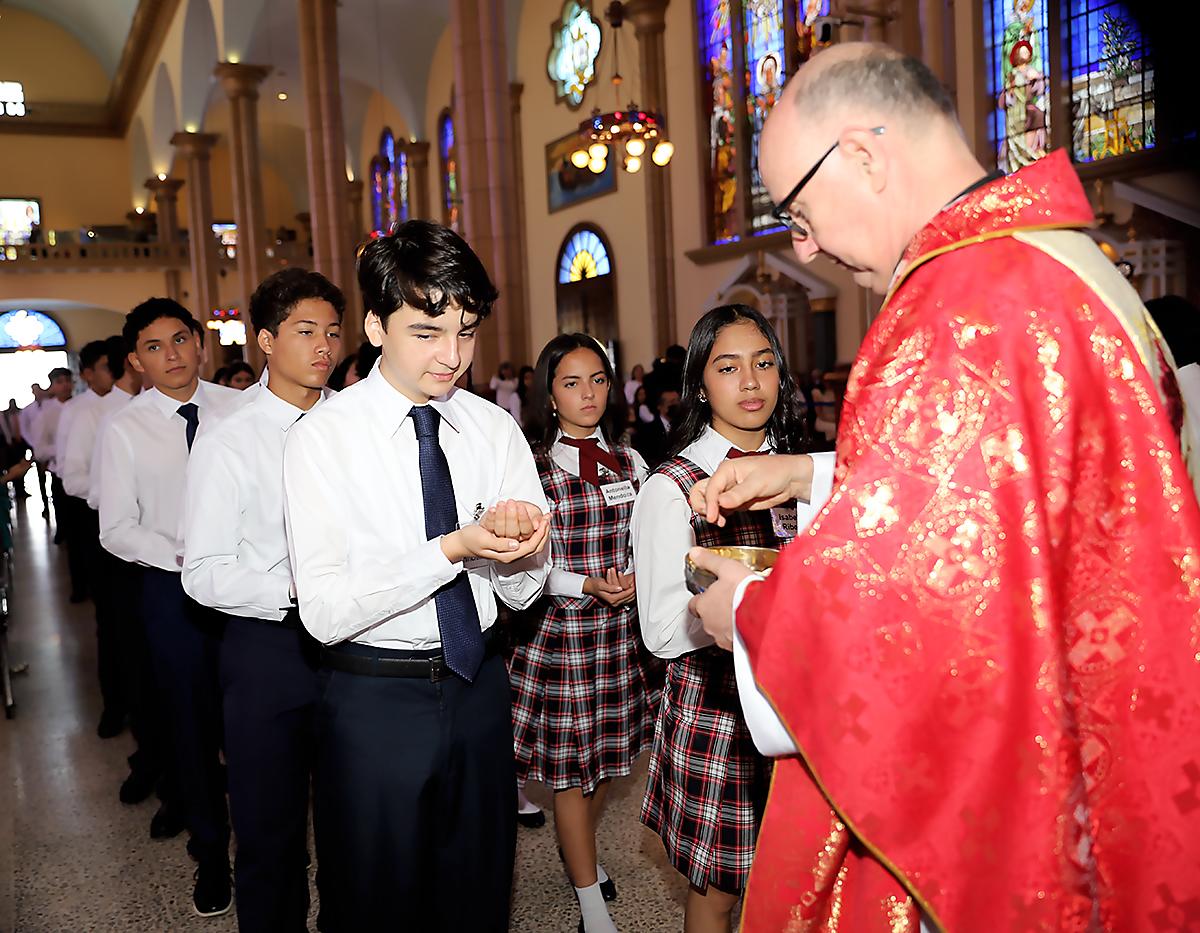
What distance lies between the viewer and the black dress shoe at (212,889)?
3084 millimetres

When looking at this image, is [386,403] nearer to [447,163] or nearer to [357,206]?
[447,163]

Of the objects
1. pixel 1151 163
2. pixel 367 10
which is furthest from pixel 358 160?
pixel 1151 163

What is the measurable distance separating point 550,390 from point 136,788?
A: 2.53 m

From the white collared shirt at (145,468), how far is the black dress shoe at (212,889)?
0.99m

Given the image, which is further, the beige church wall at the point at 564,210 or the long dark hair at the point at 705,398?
the beige church wall at the point at 564,210

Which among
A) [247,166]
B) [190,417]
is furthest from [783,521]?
[247,166]

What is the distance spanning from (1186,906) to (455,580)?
129cm

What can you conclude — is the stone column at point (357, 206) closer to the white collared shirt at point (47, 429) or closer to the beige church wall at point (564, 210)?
the beige church wall at point (564, 210)

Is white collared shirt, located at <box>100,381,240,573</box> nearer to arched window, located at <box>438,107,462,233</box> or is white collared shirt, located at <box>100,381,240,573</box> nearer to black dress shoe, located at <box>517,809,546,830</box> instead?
black dress shoe, located at <box>517,809,546,830</box>

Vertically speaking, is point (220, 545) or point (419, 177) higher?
point (419, 177)

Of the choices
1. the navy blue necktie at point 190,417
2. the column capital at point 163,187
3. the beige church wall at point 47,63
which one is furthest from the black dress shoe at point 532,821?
the beige church wall at point 47,63

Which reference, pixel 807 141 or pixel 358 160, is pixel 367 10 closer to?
pixel 358 160

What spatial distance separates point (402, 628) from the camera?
1.90m

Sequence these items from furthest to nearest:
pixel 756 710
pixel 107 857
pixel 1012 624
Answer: pixel 107 857, pixel 756 710, pixel 1012 624
